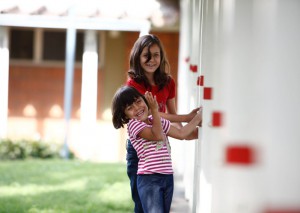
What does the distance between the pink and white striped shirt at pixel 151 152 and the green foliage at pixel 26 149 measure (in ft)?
24.4

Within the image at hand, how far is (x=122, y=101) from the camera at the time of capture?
422cm

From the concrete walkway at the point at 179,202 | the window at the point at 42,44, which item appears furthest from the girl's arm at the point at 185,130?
the window at the point at 42,44

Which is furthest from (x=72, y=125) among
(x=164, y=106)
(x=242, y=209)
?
(x=242, y=209)

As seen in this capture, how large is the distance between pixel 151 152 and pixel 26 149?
25.3 ft

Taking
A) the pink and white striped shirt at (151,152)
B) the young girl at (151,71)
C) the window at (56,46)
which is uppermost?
the window at (56,46)

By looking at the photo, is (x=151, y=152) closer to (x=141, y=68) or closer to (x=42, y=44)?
(x=141, y=68)

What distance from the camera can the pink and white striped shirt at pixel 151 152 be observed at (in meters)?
4.22

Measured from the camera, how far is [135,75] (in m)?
4.69

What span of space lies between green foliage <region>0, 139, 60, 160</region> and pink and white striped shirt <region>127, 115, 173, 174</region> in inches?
293

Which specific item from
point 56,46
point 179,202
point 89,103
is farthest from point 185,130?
point 56,46

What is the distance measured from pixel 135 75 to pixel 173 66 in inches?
346

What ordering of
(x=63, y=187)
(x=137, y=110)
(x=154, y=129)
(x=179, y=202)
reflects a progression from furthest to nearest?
(x=63, y=187) < (x=179, y=202) < (x=137, y=110) < (x=154, y=129)

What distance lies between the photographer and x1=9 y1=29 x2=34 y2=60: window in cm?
1343

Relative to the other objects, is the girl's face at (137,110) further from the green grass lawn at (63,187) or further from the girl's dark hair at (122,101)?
the green grass lawn at (63,187)
